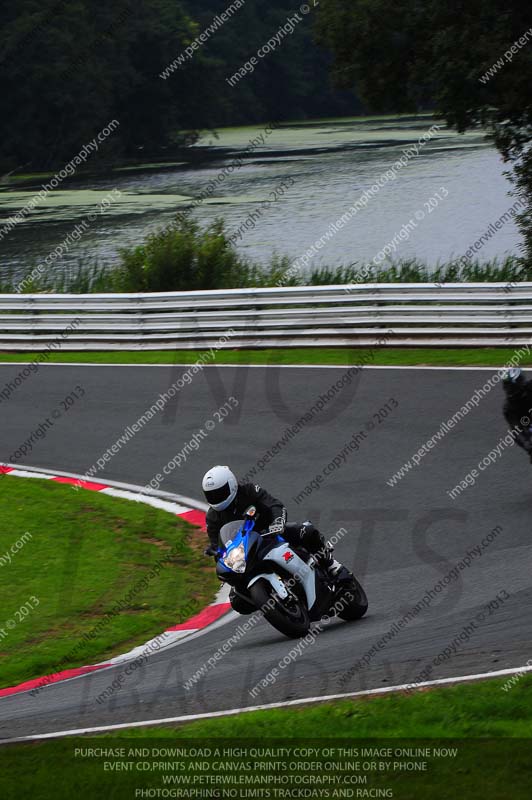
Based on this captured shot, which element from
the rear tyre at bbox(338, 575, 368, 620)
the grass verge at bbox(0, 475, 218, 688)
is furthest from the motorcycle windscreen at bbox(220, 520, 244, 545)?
the grass verge at bbox(0, 475, 218, 688)

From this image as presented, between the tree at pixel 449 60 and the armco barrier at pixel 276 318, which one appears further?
the armco barrier at pixel 276 318

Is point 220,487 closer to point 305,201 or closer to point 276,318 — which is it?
point 276,318

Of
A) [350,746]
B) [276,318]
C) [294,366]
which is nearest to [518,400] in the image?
[350,746]

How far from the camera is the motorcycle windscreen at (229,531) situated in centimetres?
809

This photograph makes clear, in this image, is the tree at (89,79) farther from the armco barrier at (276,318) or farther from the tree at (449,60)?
the tree at (449,60)

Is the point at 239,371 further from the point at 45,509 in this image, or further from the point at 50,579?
the point at 50,579

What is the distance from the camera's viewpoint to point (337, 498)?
1173cm

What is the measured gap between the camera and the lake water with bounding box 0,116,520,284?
3466 centimetres

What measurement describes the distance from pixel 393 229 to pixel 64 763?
3140 centimetres

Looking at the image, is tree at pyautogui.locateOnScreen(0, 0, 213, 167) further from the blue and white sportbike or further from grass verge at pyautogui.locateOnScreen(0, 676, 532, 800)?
grass verge at pyautogui.locateOnScreen(0, 676, 532, 800)

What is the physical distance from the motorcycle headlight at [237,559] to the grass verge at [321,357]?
359 inches

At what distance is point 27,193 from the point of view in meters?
55.8

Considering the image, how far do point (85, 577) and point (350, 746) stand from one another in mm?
5624

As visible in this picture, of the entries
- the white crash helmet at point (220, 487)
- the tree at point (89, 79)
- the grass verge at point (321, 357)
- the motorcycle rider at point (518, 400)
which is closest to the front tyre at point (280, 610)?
the white crash helmet at point (220, 487)
